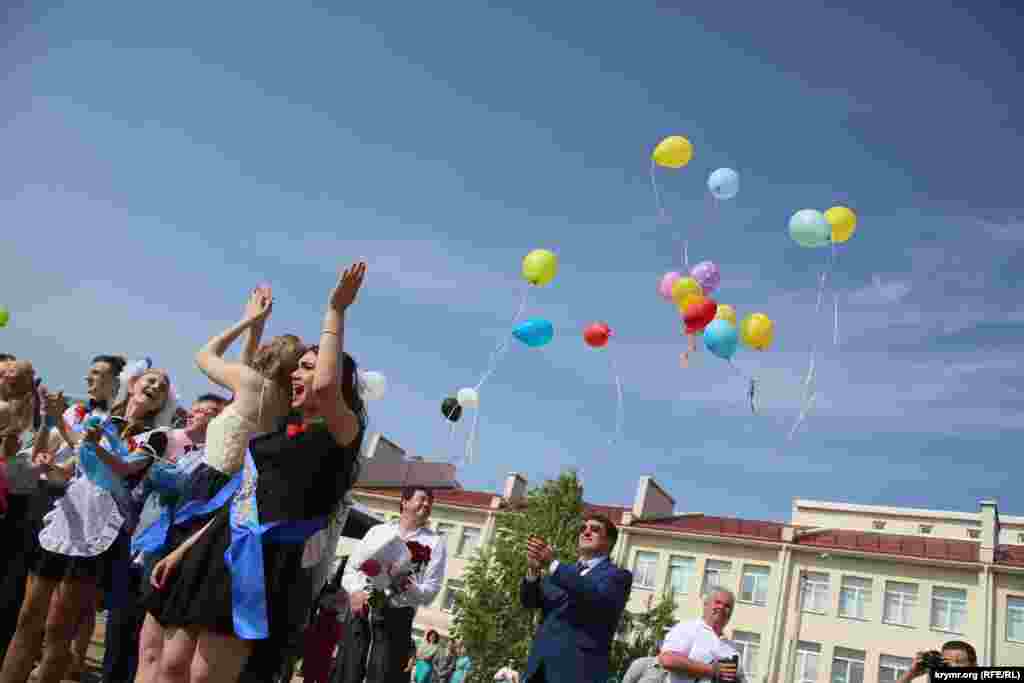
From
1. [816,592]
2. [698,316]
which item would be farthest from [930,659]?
[816,592]

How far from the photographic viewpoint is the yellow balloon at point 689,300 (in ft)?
31.0

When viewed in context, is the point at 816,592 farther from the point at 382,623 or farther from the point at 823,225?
the point at 382,623

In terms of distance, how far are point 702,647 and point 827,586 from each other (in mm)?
29391

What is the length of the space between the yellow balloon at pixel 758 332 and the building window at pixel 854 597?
1024 inches

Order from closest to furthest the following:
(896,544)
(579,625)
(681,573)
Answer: (579,625), (896,544), (681,573)

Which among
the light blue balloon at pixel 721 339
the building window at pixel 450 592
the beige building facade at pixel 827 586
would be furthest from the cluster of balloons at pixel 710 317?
the building window at pixel 450 592

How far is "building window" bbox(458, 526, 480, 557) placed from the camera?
124 feet

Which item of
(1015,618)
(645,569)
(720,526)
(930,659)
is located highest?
(720,526)

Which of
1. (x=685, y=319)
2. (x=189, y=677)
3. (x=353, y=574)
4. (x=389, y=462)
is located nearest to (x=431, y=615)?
(x=389, y=462)

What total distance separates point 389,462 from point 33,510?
34567 millimetres

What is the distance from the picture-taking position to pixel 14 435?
4652mm

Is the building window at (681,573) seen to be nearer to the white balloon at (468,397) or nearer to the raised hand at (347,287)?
the white balloon at (468,397)

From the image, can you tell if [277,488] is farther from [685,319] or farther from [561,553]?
[561,553]

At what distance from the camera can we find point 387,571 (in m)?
4.88
